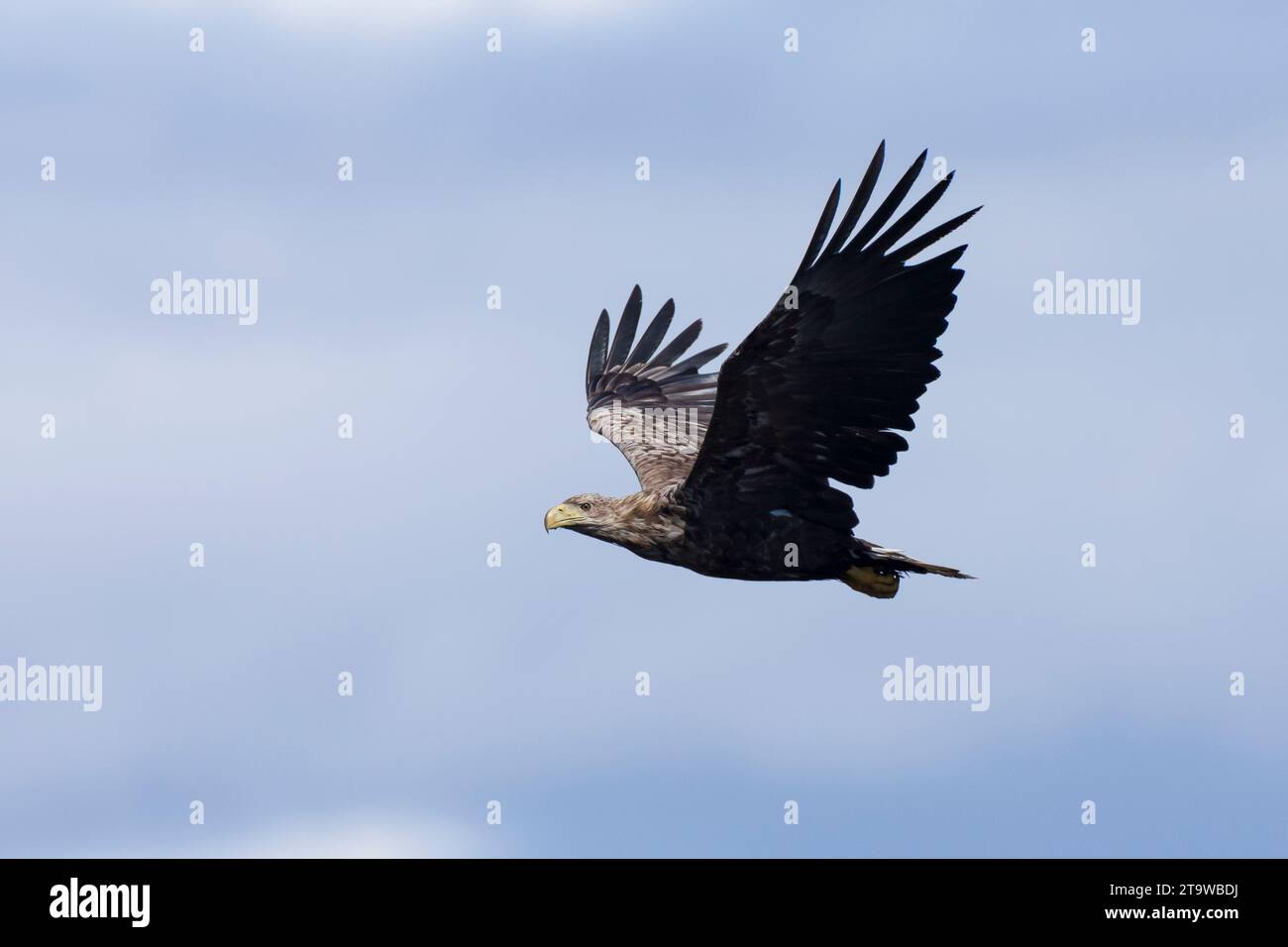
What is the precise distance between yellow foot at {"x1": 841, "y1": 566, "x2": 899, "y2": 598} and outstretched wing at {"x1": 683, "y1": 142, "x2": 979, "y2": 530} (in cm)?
48

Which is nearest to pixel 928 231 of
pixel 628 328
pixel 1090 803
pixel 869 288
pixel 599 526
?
pixel 869 288

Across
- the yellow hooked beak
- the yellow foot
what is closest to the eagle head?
the yellow hooked beak

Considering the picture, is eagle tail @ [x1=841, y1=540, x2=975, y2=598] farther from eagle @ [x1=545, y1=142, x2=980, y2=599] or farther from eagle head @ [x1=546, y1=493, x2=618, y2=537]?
eagle head @ [x1=546, y1=493, x2=618, y2=537]

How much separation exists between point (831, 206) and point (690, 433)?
17.8ft

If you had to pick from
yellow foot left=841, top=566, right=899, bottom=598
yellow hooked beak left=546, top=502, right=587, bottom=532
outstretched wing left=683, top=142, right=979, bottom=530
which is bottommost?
yellow foot left=841, top=566, right=899, bottom=598

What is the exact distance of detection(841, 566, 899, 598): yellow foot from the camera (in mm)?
17312

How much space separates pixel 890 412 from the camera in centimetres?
1631

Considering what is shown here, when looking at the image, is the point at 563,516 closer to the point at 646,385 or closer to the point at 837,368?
the point at 837,368

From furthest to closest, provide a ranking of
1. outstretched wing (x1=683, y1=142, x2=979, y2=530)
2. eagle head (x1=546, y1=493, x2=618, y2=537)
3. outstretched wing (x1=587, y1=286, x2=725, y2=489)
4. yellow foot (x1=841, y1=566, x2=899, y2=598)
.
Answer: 1. outstretched wing (x1=587, y1=286, x2=725, y2=489)
2. eagle head (x1=546, y1=493, x2=618, y2=537)
3. yellow foot (x1=841, y1=566, x2=899, y2=598)
4. outstretched wing (x1=683, y1=142, x2=979, y2=530)

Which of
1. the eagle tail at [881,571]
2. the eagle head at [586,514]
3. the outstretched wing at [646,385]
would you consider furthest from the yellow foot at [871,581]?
the outstretched wing at [646,385]

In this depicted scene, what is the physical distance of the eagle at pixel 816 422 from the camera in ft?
52.0

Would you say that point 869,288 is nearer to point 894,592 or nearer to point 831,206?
point 831,206

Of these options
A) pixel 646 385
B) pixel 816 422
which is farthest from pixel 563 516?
pixel 646 385

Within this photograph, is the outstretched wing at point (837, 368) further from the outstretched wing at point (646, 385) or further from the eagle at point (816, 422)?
the outstretched wing at point (646, 385)
